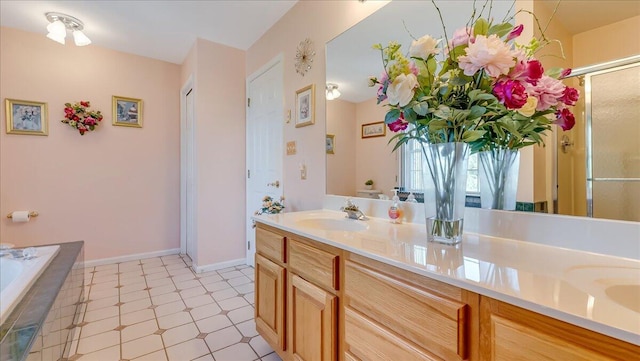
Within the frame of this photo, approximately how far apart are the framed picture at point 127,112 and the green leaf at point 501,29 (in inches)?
149

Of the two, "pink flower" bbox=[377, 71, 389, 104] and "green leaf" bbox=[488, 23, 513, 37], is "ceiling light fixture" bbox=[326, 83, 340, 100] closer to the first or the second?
"pink flower" bbox=[377, 71, 389, 104]

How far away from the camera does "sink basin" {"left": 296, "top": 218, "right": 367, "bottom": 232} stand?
152 cm

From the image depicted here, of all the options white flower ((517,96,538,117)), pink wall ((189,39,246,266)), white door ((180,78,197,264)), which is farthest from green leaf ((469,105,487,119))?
white door ((180,78,197,264))

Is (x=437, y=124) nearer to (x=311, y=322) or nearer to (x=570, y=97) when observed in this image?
(x=570, y=97)

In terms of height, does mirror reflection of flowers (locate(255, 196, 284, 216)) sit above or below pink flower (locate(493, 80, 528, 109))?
below

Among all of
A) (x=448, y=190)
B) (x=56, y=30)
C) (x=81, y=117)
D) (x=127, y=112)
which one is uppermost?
(x=56, y=30)

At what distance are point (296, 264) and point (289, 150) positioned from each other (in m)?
1.29

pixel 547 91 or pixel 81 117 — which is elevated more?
pixel 81 117

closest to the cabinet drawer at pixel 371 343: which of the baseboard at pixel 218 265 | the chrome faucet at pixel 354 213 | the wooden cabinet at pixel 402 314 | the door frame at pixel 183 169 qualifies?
the wooden cabinet at pixel 402 314

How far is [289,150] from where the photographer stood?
2.39 metres

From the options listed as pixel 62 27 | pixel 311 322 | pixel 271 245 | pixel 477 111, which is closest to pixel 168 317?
pixel 271 245

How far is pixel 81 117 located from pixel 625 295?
4.24 meters

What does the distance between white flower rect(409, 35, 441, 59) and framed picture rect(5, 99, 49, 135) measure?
3802 mm

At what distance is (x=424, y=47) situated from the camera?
3.03 feet
